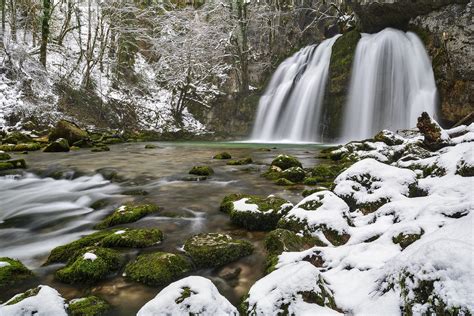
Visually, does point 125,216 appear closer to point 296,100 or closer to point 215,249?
point 215,249

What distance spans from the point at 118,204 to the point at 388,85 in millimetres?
13505

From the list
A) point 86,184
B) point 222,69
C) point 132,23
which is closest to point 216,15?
point 222,69

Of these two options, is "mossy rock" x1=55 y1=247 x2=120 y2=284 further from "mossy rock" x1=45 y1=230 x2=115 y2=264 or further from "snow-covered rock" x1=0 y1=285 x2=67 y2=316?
"snow-covered rock" x1=0 y1=285 x2=67 y2=316

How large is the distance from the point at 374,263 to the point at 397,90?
14033 millimetres

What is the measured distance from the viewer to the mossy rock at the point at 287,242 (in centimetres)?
318

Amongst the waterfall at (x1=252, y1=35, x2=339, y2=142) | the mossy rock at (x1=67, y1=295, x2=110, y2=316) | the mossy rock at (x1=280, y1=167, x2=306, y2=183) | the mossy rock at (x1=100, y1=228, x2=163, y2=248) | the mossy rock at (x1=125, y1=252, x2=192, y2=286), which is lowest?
the mossy rock at (x1=67, y1=295, x2=110, y2=316)

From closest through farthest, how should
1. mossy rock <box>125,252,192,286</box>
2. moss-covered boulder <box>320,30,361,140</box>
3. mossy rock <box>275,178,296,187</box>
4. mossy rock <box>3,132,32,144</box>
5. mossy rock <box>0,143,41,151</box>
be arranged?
mossy rock <box>125,252,192,286</box> → mossy rock <box>275,178,296,187</box> → mossy rock <box>0,143,41,151</box> → mossy rock <box>3,132,32,144</box> → moss-covered boulder <box>320,30,361,140</box>

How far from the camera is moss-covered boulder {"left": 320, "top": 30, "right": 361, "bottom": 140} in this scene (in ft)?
53.1

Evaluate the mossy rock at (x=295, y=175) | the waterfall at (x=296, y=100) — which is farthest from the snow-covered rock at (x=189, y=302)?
the waterfall at (x=296, y=100)

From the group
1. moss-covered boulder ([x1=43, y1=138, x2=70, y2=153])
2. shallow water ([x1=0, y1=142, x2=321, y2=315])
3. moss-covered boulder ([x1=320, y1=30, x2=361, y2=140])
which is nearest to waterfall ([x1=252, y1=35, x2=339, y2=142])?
moss-covered boulder ([x1=320, y1=30, x2=361, y2=140])

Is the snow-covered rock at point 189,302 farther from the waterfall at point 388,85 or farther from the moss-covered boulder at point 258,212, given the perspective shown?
the waterfall at point 388,85

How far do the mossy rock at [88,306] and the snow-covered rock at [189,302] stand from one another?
1.95 ft

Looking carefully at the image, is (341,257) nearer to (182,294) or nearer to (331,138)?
(182,294)

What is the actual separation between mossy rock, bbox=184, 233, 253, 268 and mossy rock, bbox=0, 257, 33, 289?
1456mm
